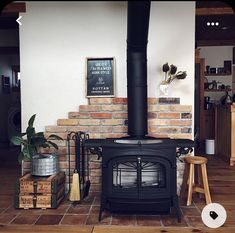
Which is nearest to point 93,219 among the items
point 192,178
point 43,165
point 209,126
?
point 43,165

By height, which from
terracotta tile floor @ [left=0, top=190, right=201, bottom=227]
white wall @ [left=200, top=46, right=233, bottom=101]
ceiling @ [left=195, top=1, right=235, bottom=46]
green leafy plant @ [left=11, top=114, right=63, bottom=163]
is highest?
ceiling @ [left=195, top=1, right=235, bottom=46]

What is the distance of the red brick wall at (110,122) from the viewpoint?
321cm

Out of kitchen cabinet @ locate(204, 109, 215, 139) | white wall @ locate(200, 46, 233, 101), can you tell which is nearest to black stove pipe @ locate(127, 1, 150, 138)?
kitchen cabinet @ locate(204, 109, 215, 139)

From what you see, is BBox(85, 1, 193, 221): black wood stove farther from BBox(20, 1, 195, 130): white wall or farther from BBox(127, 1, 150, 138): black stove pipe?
BBox(20, 1, 195, 130): white wall

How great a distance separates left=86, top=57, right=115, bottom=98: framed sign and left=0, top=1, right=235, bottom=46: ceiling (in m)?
1.49

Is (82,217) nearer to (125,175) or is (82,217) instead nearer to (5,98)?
(125,175)

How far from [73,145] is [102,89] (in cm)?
63

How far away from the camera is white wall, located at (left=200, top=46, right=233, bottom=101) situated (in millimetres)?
6965

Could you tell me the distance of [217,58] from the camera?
22.9ft

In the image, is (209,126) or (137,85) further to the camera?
(209,126)

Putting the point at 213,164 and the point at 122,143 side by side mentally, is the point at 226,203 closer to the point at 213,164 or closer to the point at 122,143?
the point at 122,143

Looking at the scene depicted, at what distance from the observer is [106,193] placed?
2.58 m

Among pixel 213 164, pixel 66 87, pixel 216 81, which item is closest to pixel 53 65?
pixel 66 87

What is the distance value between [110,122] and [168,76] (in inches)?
28.4
